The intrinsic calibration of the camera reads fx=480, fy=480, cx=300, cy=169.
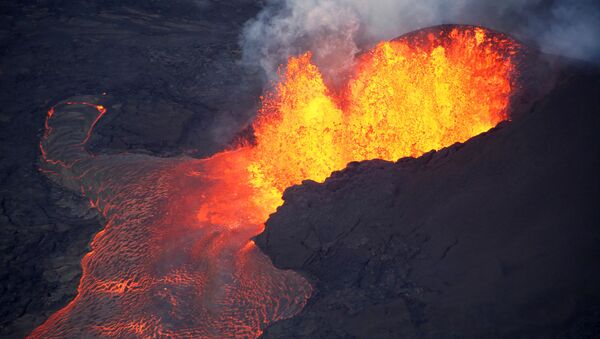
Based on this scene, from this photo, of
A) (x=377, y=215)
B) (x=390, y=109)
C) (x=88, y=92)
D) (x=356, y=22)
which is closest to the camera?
(x=377, y=215)

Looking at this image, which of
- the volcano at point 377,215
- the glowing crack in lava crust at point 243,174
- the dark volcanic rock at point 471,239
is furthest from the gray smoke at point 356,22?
the dark volcanic rock at point 471,239

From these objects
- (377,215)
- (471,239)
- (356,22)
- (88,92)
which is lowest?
(471,239)

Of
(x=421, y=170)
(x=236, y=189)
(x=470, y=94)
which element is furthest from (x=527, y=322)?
(x=236, y=189)

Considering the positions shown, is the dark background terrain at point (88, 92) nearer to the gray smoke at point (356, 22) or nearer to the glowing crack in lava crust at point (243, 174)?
the glowing crack in lava crust at point (243, 174)

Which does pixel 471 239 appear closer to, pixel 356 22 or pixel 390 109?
pixel 390 109

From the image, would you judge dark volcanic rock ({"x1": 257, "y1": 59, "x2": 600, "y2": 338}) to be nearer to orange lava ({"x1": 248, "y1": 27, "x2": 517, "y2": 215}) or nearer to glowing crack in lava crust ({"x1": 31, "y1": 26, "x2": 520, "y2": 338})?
glowing crack in lava crust ({"x1": 31, "y1": 26, "x2": 520, "y2": 338})

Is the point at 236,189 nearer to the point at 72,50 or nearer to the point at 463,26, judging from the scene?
the point at 463,26

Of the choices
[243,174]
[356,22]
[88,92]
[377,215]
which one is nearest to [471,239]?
[377,215]

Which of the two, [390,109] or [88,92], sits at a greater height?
[88,92]
